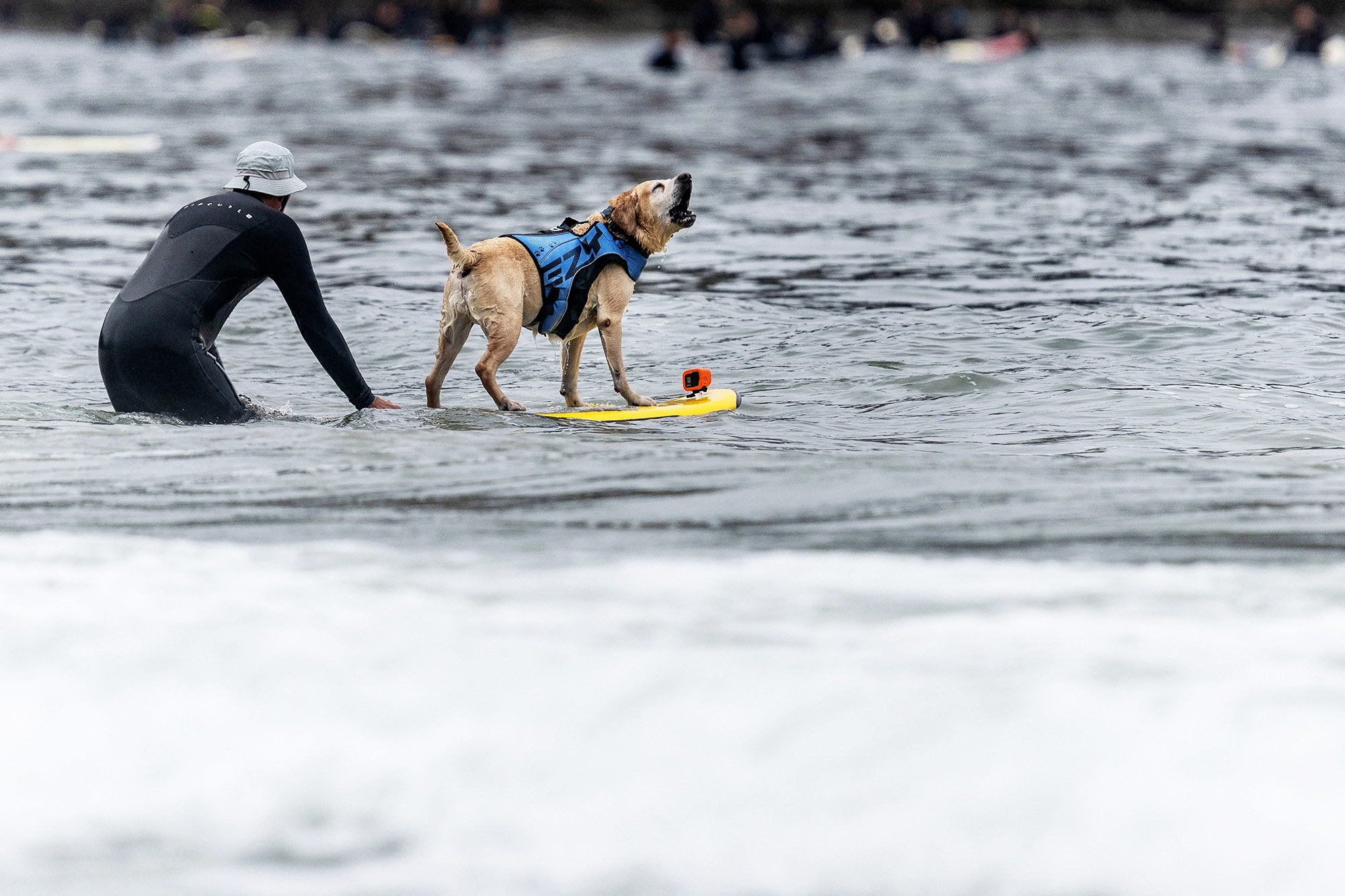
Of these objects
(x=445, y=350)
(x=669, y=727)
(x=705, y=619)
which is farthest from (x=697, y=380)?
(x=669, y=727)

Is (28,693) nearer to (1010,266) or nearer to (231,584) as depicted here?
(231,584)

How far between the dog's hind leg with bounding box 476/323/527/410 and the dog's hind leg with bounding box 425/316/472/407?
0.61 feet

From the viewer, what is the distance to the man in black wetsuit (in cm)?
720

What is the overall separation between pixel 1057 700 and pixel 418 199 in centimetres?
1492

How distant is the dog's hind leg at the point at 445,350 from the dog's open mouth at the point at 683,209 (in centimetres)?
122

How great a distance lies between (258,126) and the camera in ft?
88.4

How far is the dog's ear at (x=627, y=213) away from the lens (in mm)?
Answer: 8117

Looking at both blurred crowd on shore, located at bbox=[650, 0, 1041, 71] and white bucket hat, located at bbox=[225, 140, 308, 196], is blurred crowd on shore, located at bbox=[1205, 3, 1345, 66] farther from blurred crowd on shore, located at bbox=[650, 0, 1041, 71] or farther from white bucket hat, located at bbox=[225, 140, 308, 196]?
white bucket hat, located at bbox=[225, 140, 308, 196]

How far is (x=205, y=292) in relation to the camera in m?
7.25

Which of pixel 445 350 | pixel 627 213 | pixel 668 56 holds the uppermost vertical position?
pixel 668 56

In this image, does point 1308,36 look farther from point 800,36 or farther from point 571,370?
point 571,370

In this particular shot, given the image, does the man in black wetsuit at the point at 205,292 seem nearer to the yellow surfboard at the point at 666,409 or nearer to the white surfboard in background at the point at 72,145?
the yellow surfboard at the point at 666,409

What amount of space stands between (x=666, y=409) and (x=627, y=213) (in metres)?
1.07

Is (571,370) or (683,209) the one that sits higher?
(683,209)
